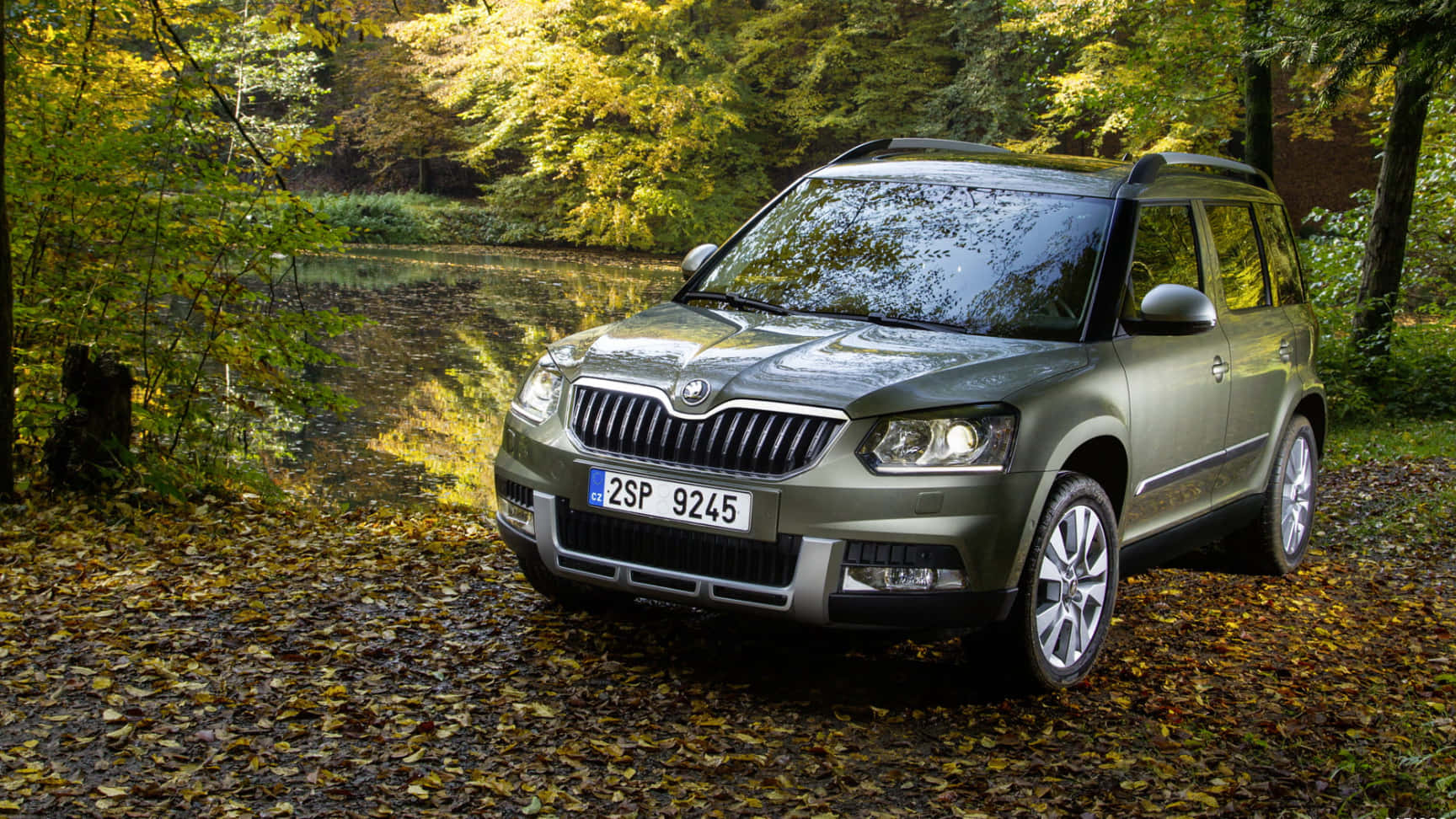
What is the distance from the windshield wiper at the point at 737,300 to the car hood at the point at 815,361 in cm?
9

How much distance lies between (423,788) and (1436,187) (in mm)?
16646

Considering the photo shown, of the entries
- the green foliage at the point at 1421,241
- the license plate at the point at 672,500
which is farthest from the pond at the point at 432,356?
the green foliage at the point at 1421,241

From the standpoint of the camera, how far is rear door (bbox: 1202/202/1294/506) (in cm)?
602

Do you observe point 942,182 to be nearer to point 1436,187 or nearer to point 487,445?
point 487,445

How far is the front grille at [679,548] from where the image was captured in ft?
14.1

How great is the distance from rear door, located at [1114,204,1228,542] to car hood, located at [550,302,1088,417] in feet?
1.68

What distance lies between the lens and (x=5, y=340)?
666cm

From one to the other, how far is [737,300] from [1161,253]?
1.83 metres

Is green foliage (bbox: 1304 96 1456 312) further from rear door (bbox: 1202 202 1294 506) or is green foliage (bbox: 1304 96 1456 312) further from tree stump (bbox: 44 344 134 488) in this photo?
tree stump (bbox: 44 344 134 488)

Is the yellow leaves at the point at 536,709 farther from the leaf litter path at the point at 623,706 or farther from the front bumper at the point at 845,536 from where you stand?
the front bumper at the point at 845,536

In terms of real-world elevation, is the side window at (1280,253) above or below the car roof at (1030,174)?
below

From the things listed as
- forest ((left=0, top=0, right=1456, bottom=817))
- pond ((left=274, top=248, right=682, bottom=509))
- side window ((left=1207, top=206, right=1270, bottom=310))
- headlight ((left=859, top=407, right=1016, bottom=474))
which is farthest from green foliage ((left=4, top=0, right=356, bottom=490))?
side window ((left=1207, top=206, right=1270, bottom=310))

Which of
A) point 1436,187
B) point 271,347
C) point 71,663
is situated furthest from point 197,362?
point 1436,187

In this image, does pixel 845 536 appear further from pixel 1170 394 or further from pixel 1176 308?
pixel 1170 394
